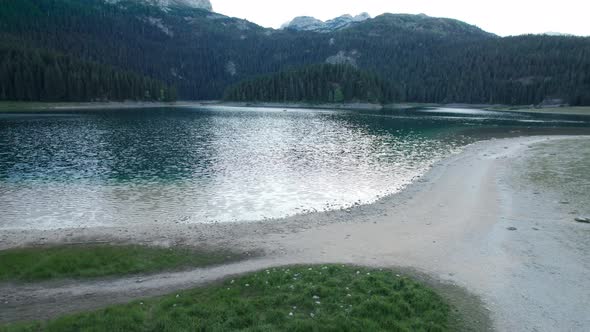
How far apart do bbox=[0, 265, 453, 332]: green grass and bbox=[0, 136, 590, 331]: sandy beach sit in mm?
1901

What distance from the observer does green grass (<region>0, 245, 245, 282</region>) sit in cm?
1684

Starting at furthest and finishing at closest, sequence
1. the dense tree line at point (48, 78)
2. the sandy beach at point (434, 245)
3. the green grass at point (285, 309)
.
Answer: the dense tree line at point (48, 78), the sandy beach at point (434, 245), the green grass at point (285, 309)

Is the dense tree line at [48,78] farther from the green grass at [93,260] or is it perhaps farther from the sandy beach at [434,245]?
the green grass at [93,260]

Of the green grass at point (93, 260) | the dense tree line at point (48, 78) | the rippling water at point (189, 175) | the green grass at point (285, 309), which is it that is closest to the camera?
the green grass at point (285, 309)

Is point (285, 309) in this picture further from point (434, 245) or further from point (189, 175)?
point (189, 175)

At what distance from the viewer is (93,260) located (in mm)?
18141

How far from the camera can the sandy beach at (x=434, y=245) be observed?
14391mm

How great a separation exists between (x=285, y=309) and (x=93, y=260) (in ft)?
36.1

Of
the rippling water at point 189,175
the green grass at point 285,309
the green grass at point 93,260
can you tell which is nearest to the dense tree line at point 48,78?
the rippling water at point 189,175

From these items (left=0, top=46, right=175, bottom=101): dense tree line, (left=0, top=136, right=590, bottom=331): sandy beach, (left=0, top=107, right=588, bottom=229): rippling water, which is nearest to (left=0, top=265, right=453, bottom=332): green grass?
(left=0, top=136, right=590, bottom=331): sandy beach

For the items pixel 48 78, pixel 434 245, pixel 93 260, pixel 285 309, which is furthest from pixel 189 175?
pixel 48 78

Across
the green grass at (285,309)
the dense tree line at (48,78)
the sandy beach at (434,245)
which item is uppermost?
the dense tree line at (48,78)

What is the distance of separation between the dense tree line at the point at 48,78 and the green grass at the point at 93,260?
184113mm

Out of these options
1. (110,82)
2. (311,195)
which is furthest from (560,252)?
(110,82)
